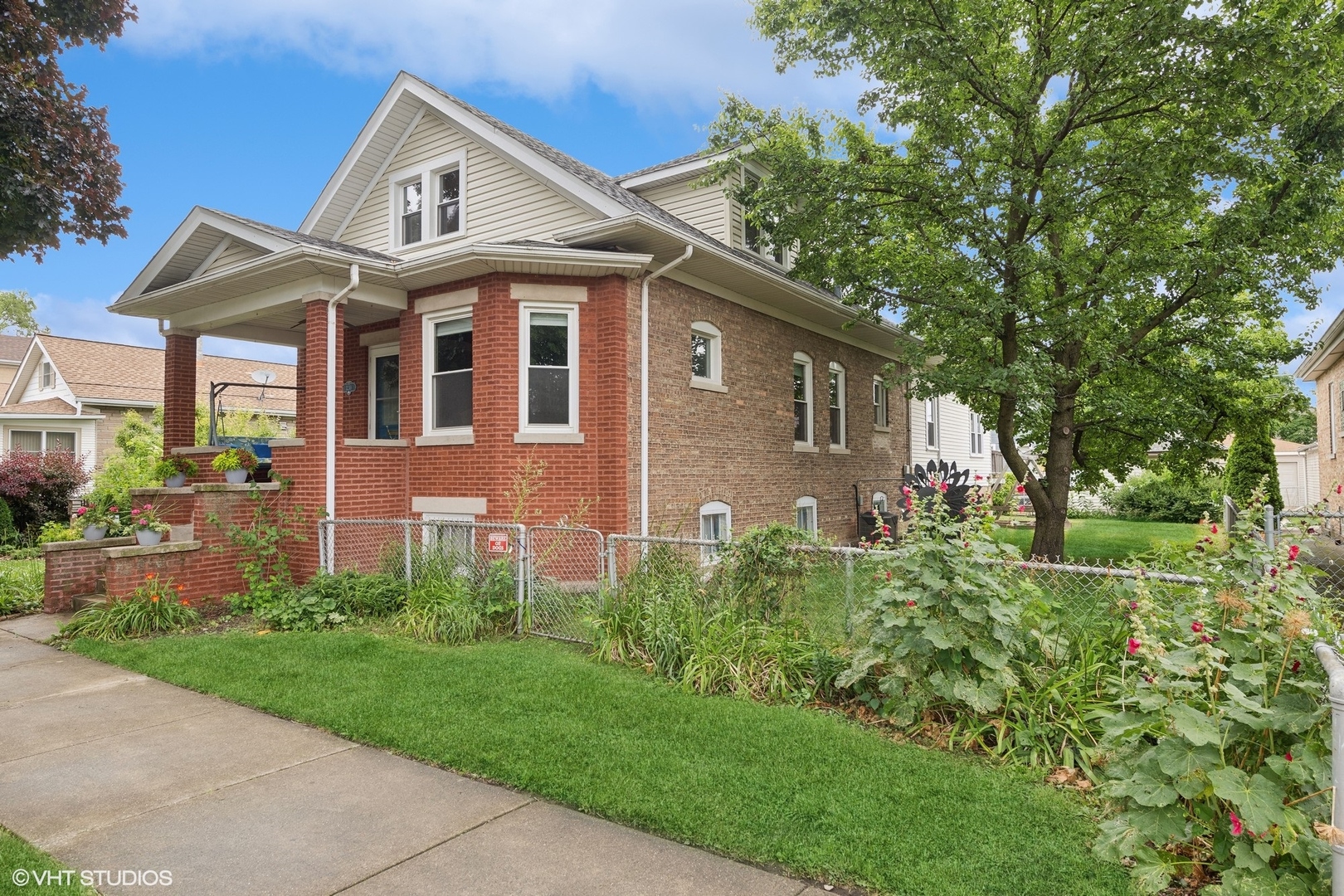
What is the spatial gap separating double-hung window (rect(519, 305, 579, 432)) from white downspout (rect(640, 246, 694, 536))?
0.84 m

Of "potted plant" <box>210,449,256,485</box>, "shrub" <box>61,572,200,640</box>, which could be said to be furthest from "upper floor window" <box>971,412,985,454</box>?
"shrub" <box>61,572,200,640</box>

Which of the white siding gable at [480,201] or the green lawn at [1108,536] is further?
the green lawn at [1108,536]

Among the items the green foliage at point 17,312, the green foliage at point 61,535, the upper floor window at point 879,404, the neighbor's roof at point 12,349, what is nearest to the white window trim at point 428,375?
the green foliage at point 61,535

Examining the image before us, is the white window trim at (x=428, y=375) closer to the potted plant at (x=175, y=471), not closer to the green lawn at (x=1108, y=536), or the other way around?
the potted plant at (x=175, y=471)

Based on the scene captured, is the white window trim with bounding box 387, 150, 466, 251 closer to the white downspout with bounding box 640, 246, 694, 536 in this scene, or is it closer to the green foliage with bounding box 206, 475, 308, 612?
the white downspout with bounding box 640, 246, 694, 536

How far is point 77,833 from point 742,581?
174 inches

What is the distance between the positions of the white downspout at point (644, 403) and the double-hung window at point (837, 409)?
6.62 m

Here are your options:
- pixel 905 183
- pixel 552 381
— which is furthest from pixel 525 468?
pixel 905 183

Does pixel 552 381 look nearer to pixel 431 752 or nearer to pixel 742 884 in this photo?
pixel 431 752

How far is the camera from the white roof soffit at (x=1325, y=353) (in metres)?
14.8

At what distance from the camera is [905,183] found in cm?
1124

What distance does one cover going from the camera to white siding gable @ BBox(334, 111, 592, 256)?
35.6ft

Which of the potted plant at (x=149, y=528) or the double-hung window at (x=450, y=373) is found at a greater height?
the double-hung window at (x=450, y=373)

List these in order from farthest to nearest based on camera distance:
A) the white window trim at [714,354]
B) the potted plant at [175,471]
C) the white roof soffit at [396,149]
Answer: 1. the white window trim at [714,354]
2. the white roof soffit at [396,149]
3. the potted plant at [175,471]
